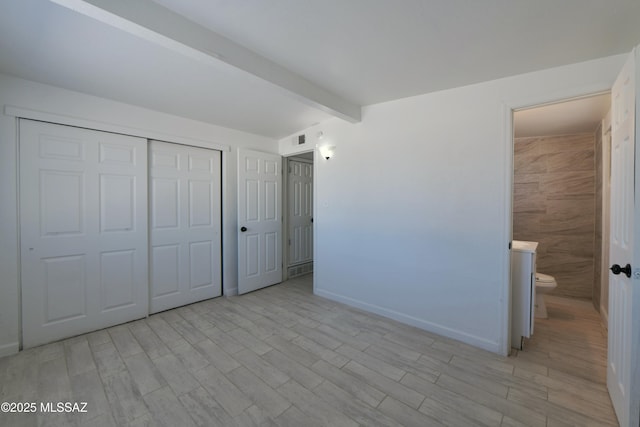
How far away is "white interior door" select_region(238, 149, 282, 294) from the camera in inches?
147

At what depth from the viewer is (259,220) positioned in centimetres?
396

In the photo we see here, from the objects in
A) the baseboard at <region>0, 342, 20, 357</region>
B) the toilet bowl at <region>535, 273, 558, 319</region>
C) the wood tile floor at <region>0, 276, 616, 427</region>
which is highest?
the toilet bowl at <region>535, 273, 558, 319</region>

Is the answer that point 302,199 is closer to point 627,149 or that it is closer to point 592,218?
point 627,149

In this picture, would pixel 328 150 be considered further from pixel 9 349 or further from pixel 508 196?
pixel 9 349

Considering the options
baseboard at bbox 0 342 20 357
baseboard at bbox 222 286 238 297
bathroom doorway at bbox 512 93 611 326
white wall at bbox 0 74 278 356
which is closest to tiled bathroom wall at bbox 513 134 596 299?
bathroom doorway at bbox 512 93 611 326

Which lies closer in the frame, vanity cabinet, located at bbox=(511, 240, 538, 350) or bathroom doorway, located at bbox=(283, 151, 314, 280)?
vanity cabinet, located at bbox=(511, 240, 538, 350)

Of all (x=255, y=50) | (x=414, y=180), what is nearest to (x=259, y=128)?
(x=255, y=50)

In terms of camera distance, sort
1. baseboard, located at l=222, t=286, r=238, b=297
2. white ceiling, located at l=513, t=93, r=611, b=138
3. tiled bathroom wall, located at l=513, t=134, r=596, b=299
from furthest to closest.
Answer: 1. baseboard, located at l=222, t=286, r=238, b=297
2. tiled bathroom wall, located at l=513, t=134, r=596, b=299
3. white ceiling, located at l=513, t=93, r=611, b=138

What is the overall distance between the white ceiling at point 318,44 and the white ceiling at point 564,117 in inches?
32.0

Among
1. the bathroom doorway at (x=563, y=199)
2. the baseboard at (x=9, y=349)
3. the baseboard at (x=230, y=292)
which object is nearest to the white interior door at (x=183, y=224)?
the baseboard at (x=230, y=292)

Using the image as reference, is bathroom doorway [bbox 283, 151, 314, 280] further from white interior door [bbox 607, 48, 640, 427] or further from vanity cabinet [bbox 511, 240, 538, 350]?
white interior door [bbox 607, 48, 640, 427]

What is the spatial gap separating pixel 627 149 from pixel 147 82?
351 centimetres

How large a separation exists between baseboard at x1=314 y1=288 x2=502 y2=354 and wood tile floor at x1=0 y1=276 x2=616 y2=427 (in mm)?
78

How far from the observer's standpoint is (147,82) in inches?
90.4
